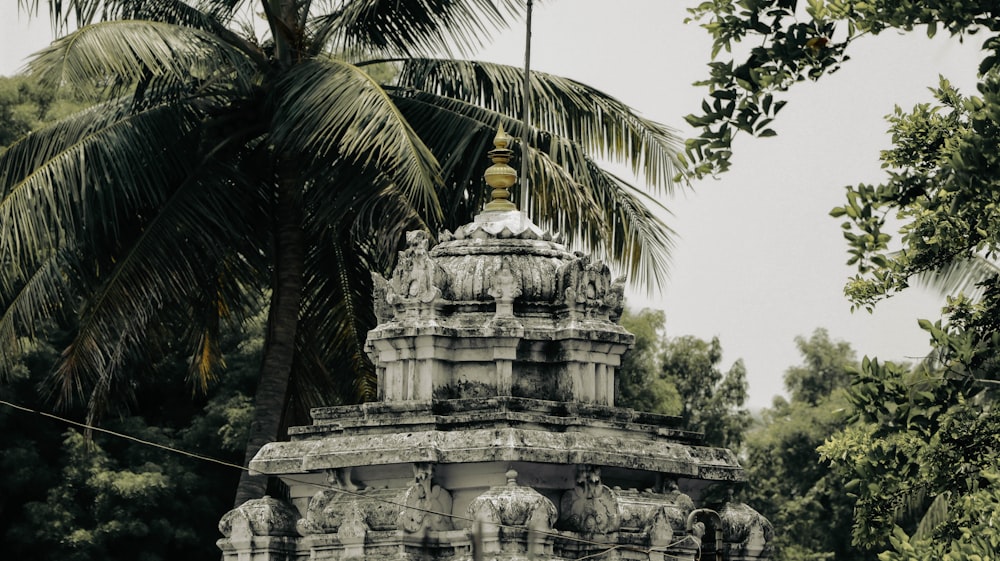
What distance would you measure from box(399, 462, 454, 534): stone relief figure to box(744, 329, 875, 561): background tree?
20.1 m

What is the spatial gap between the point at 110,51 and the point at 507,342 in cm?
644

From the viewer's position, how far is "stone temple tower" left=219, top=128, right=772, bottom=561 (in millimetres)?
14180

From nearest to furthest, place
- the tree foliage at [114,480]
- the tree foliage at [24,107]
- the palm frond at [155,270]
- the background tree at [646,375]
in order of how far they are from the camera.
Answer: the palm frond at [155,270] → the tree foliage at [114,480] → the tree foliage at [24,107] → the background tree at [646,375]

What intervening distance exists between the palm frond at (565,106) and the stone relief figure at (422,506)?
7.88 metres

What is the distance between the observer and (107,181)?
2019cm

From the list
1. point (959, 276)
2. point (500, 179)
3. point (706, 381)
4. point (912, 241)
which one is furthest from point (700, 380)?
point (912, 241)

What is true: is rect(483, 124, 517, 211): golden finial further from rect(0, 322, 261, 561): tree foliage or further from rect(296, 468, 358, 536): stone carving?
rect(0, 322, 261, 561): tree foliage

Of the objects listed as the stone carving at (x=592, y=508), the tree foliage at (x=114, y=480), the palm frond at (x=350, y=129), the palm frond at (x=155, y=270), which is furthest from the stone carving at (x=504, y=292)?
the tree foliage at (x=114, y=480)

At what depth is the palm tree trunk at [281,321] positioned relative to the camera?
69.5 ft

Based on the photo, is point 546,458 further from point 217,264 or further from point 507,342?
point 217,264

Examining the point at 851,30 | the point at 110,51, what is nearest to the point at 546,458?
the point at 851,30

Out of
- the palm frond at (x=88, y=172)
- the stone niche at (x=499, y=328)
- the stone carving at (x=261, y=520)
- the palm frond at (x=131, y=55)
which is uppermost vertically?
the palm frond at (x=131, y=55)

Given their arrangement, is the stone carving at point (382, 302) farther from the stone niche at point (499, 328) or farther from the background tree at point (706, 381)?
the background tree at point (706, 381)

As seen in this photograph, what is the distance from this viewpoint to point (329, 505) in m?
14.7
